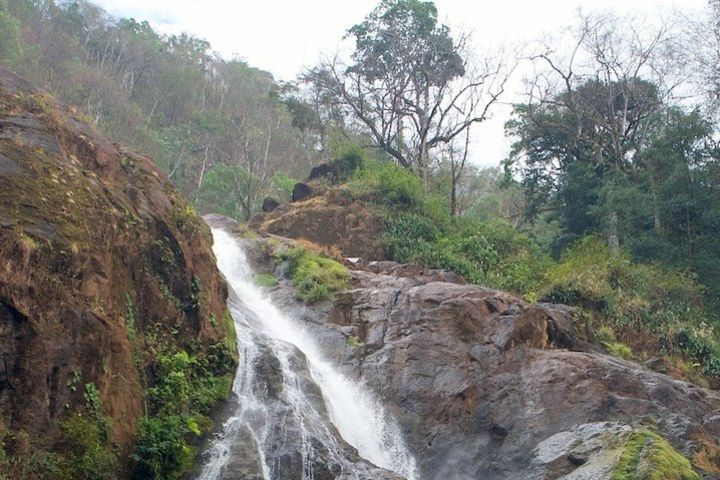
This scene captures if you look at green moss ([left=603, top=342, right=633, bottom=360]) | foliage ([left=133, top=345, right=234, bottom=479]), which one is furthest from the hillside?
foliage ([left=133, top=345, right=234, bottom=479])

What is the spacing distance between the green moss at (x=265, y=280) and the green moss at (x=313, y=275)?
560mm

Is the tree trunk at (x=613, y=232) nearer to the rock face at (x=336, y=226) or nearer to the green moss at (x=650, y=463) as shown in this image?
the rock face at (x=336, y=226)

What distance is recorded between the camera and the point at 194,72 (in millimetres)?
55625

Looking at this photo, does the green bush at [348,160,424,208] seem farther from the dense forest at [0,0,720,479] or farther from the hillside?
the hillside

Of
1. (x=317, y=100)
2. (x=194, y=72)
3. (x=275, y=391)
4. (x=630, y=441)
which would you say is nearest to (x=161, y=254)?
(x=275, y=391)

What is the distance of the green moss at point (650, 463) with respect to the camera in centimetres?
983

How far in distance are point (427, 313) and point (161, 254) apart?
7.04m

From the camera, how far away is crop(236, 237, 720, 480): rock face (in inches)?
510

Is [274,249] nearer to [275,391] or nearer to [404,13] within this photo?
[275,391]

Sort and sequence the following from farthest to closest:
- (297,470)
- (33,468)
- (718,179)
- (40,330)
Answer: (718,179) → (297,470) → (40,330) → (33,468)

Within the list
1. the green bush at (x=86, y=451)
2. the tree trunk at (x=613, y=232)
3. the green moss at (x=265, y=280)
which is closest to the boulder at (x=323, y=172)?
the green moss at (x=265, y=280)

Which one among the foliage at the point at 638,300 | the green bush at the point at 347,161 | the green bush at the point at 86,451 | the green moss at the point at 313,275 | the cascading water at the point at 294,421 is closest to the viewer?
the green bush at the point at 86,451

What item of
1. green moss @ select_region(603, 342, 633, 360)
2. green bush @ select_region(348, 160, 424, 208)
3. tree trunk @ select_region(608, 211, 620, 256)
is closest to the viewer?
green moss @ select_region(603, 342, 633, 360)

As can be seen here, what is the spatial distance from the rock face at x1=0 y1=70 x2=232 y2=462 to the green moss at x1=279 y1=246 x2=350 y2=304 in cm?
451
